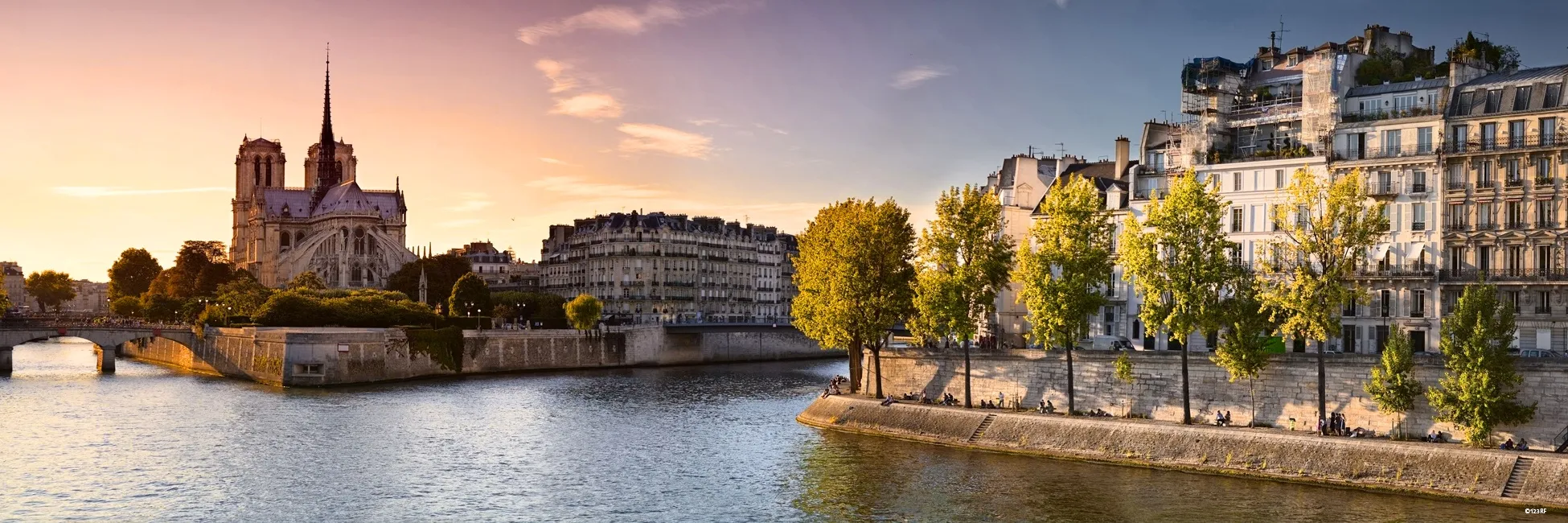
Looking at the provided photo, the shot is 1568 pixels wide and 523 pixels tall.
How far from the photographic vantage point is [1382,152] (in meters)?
63.4

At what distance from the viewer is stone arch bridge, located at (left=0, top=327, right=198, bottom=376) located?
105m

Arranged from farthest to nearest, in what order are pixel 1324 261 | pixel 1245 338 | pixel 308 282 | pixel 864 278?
pixel 308 282 < pixel 864 278 < pixel 1245 338 < pixel 1324 261

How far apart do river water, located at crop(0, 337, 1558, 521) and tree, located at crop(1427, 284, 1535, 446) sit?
12.5 ft

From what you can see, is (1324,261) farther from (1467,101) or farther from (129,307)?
(129,307)

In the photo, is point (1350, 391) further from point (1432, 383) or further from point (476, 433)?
point (476, 433)

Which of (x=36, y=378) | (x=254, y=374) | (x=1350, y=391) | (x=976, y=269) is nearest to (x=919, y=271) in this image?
(x=976, y=269)

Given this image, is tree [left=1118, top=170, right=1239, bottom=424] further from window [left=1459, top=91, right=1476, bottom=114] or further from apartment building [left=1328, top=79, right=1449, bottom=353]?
window [left=1459, top=91, right=1476, bottom=114]

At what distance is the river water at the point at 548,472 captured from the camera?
44656 mm

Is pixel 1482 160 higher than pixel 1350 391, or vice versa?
pixel 1482 160

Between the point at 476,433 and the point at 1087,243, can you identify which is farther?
the point at 476,433

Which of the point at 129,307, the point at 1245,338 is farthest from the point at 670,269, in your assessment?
the point at 1245,338

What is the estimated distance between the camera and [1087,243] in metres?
59.3

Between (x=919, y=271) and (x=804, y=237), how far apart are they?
9553 millimetres

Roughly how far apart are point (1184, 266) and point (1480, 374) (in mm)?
11477
